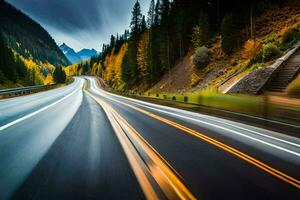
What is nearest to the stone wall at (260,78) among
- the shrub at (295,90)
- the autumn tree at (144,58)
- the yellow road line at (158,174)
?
the shrub at (295,90)

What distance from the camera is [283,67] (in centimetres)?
1661

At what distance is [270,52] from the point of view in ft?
63.7

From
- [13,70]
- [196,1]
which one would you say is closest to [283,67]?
[196,1]

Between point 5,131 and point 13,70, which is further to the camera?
point 13,70

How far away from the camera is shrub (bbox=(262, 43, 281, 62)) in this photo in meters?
19.2

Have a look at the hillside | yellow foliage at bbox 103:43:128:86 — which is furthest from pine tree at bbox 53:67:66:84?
the hillside

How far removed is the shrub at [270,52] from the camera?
19206 mm

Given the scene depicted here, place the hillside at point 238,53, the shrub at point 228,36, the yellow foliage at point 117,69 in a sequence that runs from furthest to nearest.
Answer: the yellow foliage at point 117,69
the shrub at point 228,36
the hillside at point 238,53

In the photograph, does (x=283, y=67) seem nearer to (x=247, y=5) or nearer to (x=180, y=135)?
(x=180, y=135)

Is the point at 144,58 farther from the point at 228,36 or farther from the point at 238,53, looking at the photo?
the point at 238,53

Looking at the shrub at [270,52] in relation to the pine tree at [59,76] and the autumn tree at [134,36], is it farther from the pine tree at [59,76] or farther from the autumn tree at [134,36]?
the pine tree at [59,76]

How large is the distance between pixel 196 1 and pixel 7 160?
187 feet

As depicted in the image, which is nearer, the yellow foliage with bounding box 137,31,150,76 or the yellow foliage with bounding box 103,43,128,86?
the yellow foliage with bounding box 137,31,150,76

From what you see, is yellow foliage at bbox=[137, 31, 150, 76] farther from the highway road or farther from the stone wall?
the highway road
